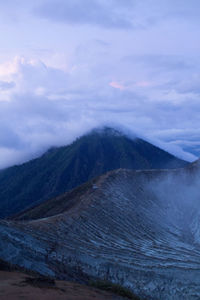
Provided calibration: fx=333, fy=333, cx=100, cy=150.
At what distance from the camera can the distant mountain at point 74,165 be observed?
141125 millimetres

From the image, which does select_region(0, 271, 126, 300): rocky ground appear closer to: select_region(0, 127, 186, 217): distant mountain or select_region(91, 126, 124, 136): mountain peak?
select_region(0, 127, 186, 217): distant mountain

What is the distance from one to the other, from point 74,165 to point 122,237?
414 feet

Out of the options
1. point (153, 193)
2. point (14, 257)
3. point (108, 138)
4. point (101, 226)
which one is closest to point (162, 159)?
point (108, 138)

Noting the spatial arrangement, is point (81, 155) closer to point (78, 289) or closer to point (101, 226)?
point (101, 226)

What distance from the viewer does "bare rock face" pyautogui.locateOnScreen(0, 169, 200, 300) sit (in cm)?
2348

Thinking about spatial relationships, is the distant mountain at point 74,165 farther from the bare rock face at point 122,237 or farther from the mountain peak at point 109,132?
the bare rock face at point 122,237

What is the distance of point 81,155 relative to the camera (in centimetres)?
16375

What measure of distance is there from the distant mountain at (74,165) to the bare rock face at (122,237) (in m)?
87.0

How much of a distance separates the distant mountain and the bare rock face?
87.0 m

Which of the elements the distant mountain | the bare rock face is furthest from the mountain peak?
the bare rock face

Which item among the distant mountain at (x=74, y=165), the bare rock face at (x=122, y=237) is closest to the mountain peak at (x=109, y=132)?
the distant mountain at (x=74, y=165)

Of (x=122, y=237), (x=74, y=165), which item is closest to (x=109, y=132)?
(x=74, y=165)

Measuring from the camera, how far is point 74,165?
15750 cm

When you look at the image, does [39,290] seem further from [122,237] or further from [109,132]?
[109,132]
